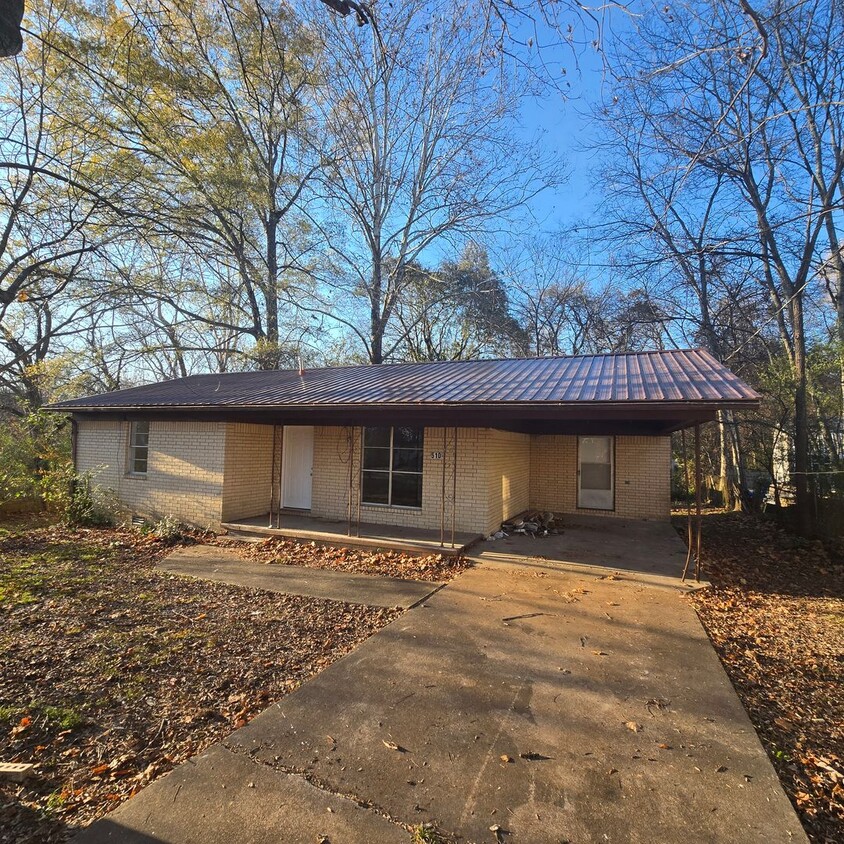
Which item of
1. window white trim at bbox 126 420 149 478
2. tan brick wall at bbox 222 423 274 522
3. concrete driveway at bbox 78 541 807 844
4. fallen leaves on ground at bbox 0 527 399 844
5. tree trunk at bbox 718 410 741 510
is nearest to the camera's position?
concrete driveway at bbox 78 541 807 844

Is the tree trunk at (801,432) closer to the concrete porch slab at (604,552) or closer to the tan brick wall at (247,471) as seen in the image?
the concrete porch slab at (604,552)

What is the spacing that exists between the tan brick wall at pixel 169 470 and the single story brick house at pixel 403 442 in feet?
0.11

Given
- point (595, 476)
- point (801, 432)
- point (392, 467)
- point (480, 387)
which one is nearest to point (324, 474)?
point (392, 467)

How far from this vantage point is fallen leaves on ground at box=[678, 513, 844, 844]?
2737 millimetres

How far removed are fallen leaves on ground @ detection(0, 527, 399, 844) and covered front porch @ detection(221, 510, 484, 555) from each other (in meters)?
2.53

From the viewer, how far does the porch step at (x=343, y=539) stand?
8.21 meters

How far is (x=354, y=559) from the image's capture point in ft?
26.3

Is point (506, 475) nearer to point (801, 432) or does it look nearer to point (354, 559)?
point (354, 559)

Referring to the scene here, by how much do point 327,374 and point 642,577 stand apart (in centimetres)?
903

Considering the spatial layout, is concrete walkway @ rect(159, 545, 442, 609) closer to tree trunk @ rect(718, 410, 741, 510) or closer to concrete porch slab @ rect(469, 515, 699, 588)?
concrete porch slab @ rect(469, 515, 699, 588)

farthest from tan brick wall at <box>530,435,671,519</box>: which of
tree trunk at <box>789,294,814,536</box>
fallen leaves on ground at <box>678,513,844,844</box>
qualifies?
fallen leaves on ground at <box>678,513,844,844</box>

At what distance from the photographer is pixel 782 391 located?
1159 centimetres

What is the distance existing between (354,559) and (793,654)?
5880mm

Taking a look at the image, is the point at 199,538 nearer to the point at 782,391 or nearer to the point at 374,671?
the point at 374,671
